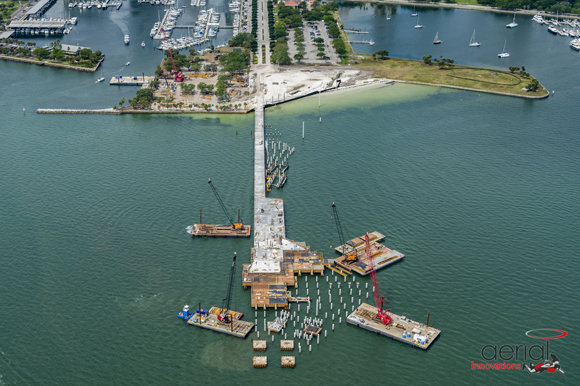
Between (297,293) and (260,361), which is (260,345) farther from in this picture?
(297,293)

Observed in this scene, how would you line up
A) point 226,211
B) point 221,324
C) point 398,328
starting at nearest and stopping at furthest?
point 398,328, point 221,324, point 226,211

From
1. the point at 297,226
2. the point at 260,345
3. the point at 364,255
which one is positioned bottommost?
the point at 260,345

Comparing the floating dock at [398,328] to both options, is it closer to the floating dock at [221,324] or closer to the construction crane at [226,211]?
the floating dock at [221,324]

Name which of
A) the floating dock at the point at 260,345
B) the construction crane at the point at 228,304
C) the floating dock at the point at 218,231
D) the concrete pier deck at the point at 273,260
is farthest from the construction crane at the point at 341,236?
the floating dock at the point at 260,345

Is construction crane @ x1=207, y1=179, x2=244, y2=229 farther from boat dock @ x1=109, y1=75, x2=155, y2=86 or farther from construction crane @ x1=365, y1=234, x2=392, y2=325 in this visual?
boat dock @ x1=109, y1=75, x2=155, y2=86

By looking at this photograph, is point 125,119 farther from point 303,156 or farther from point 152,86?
point 303,156

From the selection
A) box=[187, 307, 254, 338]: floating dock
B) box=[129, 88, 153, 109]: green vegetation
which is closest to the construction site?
box=[187, 307, 254, 338]: floating dock

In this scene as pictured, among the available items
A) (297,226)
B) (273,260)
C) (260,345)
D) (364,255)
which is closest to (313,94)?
(297,226)
